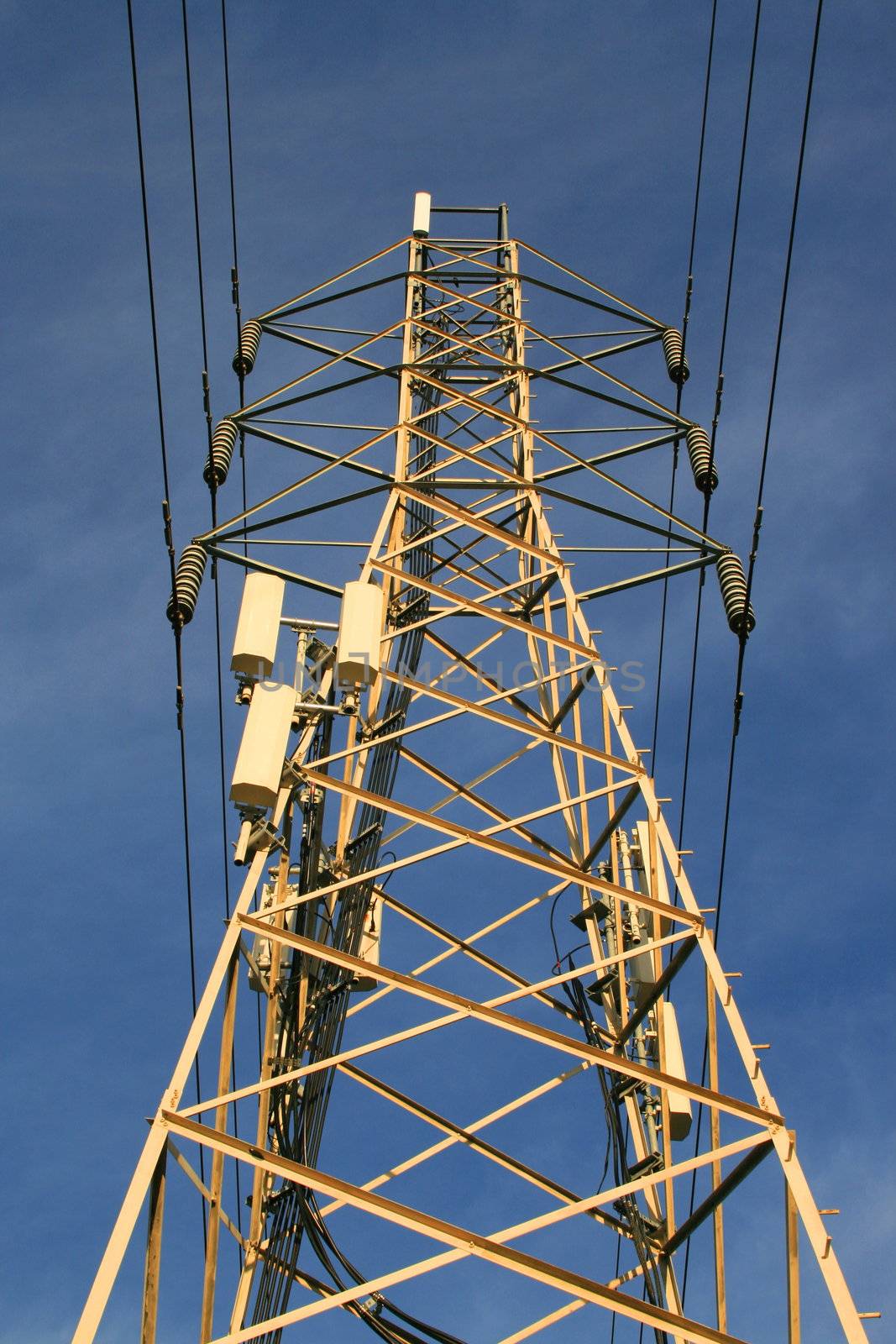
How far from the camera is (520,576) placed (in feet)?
52.9

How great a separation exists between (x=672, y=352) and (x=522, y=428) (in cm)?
404

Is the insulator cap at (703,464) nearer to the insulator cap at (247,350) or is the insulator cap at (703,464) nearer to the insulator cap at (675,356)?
the insulator cap at (675,356)

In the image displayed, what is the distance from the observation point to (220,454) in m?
15.4

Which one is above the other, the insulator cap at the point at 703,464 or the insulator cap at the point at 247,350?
the insulator cap at the point at 247,350

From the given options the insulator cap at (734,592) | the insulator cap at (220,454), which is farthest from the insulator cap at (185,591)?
the insulator cap at (734,592)

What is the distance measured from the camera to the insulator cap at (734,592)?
1309 cm

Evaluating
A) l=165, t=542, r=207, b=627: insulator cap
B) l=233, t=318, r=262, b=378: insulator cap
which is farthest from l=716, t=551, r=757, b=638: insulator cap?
l=233, t=318, r=262, b=378: insulator cap

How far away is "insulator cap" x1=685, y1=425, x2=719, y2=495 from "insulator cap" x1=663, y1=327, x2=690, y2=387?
6.78 feet

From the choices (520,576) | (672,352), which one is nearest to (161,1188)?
(520,576)

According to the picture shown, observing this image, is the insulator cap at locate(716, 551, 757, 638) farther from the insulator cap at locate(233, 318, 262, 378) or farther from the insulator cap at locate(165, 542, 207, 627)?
the insulator cap at locate(233, 318, 262, 378)

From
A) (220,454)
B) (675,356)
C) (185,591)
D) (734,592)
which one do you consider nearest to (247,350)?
(220,454)

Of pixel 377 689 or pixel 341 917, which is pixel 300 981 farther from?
pixel 377 689

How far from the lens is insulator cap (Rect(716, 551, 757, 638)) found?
1309cm

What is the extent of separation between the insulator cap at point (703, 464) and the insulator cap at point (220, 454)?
502cm
